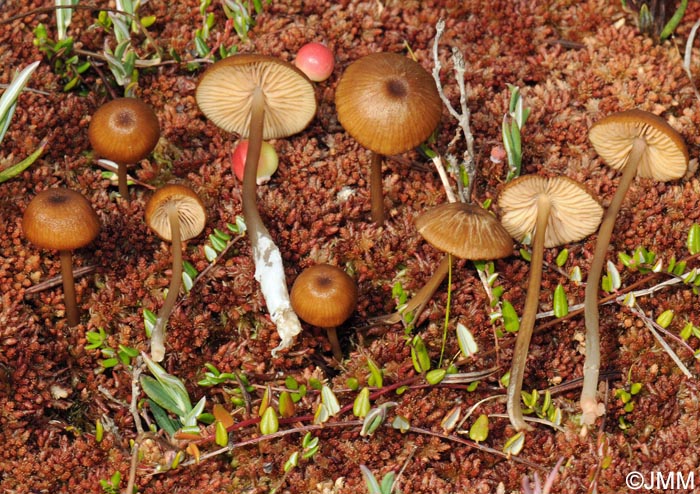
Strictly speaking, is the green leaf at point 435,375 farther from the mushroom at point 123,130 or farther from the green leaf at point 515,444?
the mushroom at point 123,130

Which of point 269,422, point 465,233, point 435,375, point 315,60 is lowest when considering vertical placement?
point 269,422

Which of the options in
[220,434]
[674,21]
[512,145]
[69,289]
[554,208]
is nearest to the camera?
[220,434]

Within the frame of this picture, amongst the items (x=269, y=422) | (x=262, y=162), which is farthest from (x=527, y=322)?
(x=262, y=162)

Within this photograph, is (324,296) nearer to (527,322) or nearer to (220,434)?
(220,434)

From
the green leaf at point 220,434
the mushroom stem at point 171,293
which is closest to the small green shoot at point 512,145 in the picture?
the mushroom stem at point 171,293

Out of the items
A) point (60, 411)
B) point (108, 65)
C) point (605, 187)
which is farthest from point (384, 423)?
point (108, 65)

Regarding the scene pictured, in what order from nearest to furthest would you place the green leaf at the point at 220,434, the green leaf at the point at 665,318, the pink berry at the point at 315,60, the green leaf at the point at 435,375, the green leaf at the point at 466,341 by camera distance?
the green leaf at the point at 220,434, the green leaf at the point at 435,375, the green leaf at the point at 466,341, the green leaf at the point at 665,318, the pink berry at the point at 315,60

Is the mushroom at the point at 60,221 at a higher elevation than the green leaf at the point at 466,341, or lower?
Answer: higher
